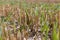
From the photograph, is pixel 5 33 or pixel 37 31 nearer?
pixel 5 33

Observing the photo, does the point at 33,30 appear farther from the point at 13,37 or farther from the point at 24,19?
the point at 13,37

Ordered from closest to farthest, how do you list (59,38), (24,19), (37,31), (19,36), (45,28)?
(59,38) < (19,36) < (45,28) < (37,31) < (24,19)

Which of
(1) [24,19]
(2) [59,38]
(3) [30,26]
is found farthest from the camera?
(1) [24,19]

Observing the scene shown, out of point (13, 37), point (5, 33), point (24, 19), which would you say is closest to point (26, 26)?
point (24, 19)

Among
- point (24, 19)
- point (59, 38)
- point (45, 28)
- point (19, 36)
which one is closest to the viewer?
point (59, 38)

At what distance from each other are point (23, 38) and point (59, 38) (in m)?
0.28

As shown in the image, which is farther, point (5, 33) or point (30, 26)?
point (30, 26)

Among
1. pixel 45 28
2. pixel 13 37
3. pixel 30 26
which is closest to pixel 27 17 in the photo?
pixel 30 26

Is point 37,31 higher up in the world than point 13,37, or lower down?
lower down

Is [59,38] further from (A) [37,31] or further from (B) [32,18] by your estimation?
(B) [32,18]

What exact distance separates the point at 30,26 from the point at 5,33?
2.55ft

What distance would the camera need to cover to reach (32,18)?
106 inches

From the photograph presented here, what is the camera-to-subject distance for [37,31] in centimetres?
239

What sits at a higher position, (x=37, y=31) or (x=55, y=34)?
Result: (x=55, y=34)
